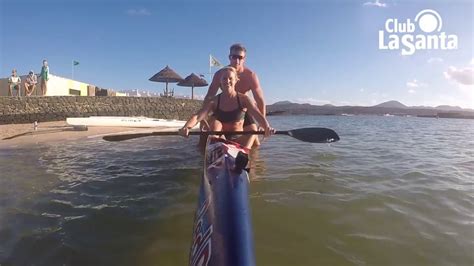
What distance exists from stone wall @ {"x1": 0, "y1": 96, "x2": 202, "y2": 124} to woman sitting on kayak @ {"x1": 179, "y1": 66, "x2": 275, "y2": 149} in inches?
653

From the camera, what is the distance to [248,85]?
23.8 feet

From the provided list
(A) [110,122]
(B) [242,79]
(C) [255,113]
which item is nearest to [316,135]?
(C) [255,113]

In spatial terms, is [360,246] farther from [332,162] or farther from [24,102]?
[24,102]

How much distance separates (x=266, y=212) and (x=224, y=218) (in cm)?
176

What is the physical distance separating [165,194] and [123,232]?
1.41 metres

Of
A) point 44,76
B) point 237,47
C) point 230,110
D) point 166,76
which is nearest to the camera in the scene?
point 230,110

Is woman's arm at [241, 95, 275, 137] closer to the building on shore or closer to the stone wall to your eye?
the stone wall

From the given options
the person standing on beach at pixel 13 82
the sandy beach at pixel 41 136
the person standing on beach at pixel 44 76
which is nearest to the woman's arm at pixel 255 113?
the sandy beach at pixel 41 136

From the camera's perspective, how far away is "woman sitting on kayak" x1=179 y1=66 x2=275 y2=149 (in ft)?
17.2

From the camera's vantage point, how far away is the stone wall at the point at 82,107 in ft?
57.6

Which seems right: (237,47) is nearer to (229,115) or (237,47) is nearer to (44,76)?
(229,115)

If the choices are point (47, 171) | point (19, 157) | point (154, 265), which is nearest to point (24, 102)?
point (19, 157)

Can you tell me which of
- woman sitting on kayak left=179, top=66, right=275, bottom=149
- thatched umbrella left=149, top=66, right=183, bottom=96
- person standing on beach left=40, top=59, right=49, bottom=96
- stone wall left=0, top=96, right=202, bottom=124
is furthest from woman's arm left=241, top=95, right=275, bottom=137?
thatched umbrella left=149, top=66, right=183, bottom=96

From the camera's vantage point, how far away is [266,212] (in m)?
4.20
